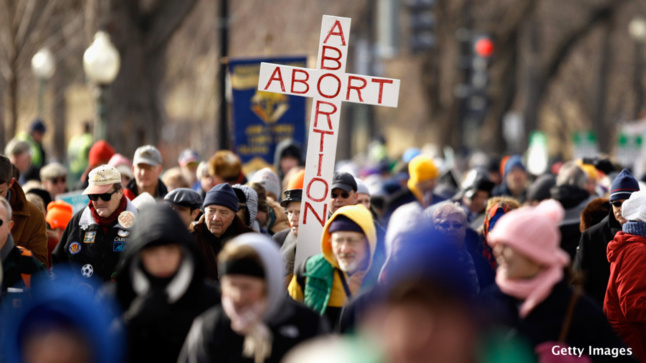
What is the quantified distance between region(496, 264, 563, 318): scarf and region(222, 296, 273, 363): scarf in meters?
1.05

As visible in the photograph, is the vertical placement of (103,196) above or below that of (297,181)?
below

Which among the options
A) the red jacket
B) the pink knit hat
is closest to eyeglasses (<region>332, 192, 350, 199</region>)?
the red jacket

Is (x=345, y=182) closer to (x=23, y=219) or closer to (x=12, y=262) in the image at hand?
(x=23, y=219)

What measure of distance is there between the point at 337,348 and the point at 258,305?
1.20m

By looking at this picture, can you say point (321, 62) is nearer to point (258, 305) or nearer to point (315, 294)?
point (315, 294)

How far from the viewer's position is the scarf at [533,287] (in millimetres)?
4805

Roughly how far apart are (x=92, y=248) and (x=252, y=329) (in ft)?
10.6

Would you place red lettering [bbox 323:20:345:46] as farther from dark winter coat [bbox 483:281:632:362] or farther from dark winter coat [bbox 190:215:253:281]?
dark winter coat [bbox 483:281:632:362]

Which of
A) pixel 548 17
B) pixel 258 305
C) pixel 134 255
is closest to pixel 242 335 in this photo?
pixel 258 305

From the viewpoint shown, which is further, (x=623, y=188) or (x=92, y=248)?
(x=623, y=188)

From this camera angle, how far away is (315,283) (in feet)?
21.1

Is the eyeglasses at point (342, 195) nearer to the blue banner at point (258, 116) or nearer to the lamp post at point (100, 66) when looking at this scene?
the blue banner at point (258, 116)

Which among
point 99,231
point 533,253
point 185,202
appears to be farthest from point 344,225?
point 185,202

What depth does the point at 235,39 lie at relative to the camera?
1398 inches
